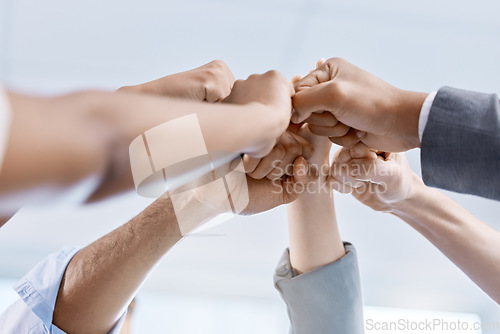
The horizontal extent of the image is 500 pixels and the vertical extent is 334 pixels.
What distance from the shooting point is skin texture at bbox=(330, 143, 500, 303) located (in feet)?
3.07

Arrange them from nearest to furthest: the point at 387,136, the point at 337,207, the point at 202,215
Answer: the point at 387,136, the point at 202,215, the point at 337,207

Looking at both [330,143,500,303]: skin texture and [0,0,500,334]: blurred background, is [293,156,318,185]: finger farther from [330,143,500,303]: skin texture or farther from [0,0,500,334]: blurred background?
[0,0,500,334]: blurred background

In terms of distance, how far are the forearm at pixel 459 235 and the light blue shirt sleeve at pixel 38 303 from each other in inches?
24.5

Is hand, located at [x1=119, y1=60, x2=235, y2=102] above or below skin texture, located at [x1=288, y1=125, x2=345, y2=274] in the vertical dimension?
above

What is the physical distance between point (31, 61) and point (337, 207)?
1.06 metres

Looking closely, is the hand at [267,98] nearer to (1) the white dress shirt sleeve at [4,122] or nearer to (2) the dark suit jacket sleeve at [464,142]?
(2) the dark suit jacket sleeve at [464,142]

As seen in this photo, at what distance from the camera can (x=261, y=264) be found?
6.63 feet

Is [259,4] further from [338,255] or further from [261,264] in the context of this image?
[261,264]

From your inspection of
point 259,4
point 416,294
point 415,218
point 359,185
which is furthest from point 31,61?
point 416,294

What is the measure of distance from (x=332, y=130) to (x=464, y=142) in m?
0.21

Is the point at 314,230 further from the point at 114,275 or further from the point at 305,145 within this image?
the point at 114,275

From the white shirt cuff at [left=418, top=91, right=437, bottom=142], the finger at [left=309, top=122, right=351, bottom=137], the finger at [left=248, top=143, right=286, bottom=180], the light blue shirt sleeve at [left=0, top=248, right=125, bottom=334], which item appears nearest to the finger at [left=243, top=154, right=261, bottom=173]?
the finger at [left=248, top=143, right=286, bottom=180]

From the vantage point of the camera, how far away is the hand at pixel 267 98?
74cm

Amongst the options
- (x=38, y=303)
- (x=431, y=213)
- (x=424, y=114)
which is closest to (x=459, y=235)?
(x=431, y=213)
